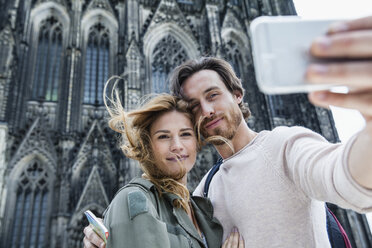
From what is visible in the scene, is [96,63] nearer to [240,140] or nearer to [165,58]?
[165,58]

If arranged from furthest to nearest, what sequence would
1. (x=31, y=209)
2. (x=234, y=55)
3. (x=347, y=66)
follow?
(x=234, y=55), (x=31, y=209), (x=347, y=66)

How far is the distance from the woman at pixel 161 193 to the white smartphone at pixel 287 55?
30.3 inches

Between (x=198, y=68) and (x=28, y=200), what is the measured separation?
9527 mm

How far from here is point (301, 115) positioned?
13.1 metres

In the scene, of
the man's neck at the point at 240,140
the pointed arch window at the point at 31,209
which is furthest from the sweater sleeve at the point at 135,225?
the pointed arch window at the point at 31,209

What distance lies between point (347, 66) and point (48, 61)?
13.0 m

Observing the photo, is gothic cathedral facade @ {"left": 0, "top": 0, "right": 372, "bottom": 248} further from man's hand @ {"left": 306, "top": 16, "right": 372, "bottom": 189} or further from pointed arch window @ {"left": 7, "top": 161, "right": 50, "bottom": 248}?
man's hand @ {"left": 306, "top": 16, "right": 372, "bottom": 189}

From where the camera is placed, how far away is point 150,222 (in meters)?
1.13

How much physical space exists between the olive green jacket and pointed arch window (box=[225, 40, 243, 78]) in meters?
13.0

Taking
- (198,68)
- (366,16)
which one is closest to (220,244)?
(198,68)

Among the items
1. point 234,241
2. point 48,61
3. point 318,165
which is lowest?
point 234,241

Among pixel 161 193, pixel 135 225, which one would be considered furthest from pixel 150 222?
pixel 161 193

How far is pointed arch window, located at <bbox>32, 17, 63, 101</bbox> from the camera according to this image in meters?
11.4

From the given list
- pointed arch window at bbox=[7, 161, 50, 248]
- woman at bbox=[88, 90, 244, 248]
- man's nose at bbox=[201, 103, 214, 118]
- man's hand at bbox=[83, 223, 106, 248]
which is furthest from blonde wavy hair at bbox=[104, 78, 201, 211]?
pointed arch window at bbox=[7, 161, 50, 248]
